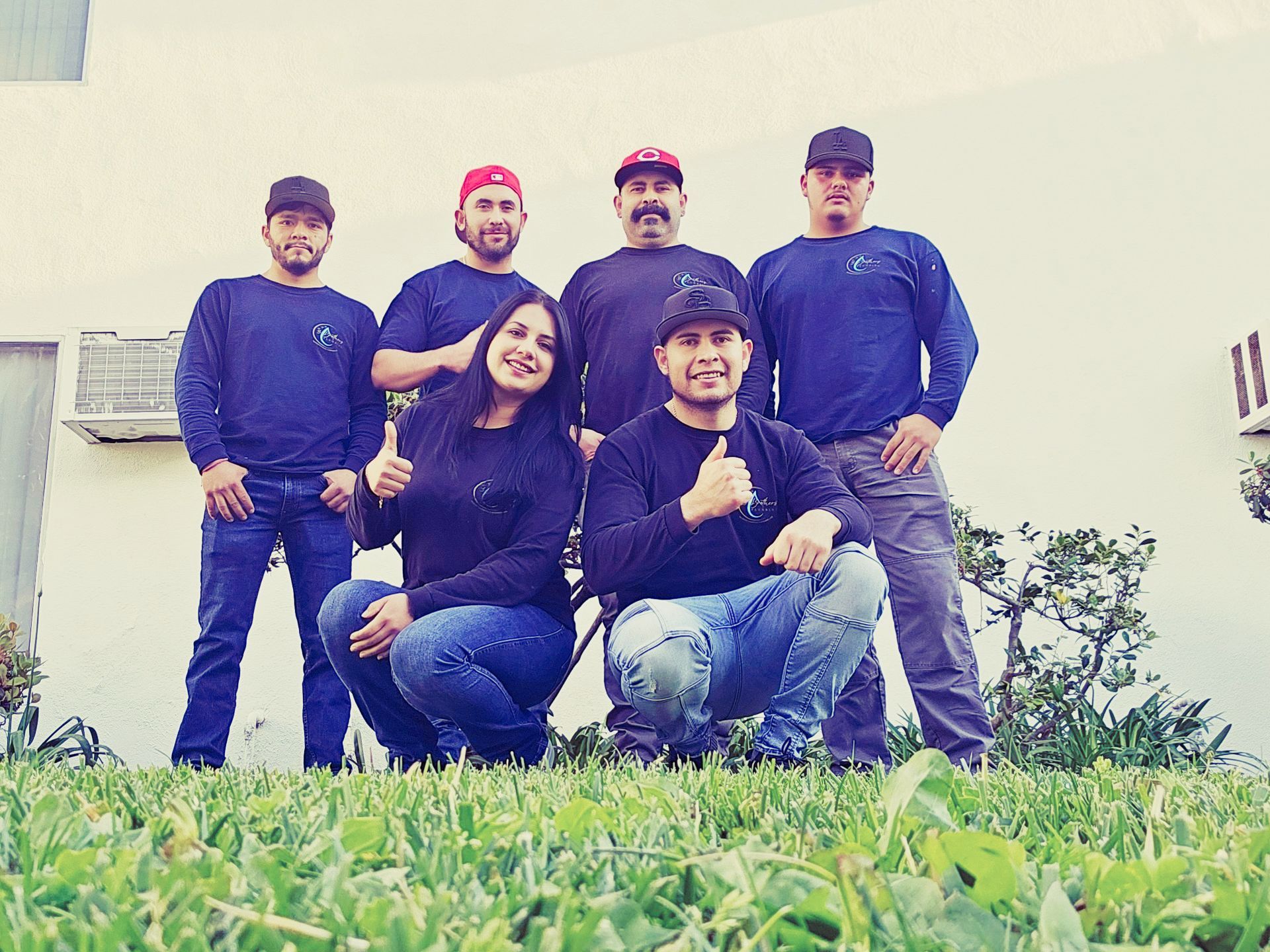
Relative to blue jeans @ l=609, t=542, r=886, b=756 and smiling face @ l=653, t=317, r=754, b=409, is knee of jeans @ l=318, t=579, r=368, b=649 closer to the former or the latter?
blue jeans @ l=609, t=542, r=886, b=756

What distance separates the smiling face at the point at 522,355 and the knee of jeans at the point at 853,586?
2.99 feet

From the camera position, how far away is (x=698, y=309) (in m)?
2.99

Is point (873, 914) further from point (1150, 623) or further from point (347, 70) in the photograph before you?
point (347, 70)

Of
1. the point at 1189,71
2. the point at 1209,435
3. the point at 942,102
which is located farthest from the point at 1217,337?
the point at 942,102

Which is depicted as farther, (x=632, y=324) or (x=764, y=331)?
(x=764, y=331)

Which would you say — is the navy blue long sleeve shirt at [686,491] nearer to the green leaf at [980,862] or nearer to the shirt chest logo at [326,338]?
the shirt chest logo at [326,338]

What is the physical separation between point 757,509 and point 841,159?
125 cm

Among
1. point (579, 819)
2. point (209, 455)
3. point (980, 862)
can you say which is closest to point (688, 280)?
point (209, 455)

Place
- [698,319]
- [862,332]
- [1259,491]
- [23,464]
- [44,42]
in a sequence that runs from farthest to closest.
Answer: [44,42]
[23,464]
[1259,491]
[862,332]
[698,319]

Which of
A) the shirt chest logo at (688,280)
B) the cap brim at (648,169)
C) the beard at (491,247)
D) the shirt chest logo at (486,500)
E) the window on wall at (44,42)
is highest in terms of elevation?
the window on wall at (44,42)

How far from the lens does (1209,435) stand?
5023 mm

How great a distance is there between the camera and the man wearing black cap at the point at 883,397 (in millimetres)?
3248

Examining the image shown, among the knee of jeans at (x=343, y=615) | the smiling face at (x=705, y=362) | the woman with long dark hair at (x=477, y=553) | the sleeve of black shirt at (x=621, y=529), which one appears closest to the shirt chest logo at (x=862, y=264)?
the smiling face at (x=705, y=362)

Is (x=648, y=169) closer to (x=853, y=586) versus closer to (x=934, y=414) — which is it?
(x=934, y=414)
